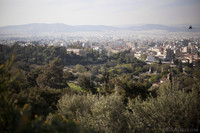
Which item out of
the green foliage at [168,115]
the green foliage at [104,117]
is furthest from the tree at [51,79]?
the green foliage at [168,115]

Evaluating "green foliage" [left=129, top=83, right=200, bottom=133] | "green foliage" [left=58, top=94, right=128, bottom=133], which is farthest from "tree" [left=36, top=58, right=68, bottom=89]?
"green foliage" [left=129, top=83, right=200, bottom=133]

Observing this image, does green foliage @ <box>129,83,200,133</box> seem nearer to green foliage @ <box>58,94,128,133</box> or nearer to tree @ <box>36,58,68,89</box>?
green foliage @ <box>58,94,128,133</box>

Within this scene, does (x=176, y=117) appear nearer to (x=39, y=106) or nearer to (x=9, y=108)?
(x=9, y=108)

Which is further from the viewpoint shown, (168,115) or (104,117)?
(104,117)

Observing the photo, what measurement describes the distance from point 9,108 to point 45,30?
176 meters

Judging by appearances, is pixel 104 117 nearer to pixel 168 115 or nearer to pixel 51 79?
pixel 168 115

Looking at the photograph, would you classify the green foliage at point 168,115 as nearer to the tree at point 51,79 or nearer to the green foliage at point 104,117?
the green foliage at point 104,117

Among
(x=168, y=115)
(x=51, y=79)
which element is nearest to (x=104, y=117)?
(x=168, y=115)

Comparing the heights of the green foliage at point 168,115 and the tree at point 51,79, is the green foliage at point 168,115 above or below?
above

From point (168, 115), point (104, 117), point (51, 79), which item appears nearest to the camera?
point (168, 115)

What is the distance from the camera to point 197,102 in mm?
5035

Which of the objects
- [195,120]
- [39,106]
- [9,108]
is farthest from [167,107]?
[39,106]

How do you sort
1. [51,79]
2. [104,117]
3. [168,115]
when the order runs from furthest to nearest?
[51,79]
[104,117]
[168,115]

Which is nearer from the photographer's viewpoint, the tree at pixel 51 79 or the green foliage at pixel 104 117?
the green foliage at pixel 104 117
